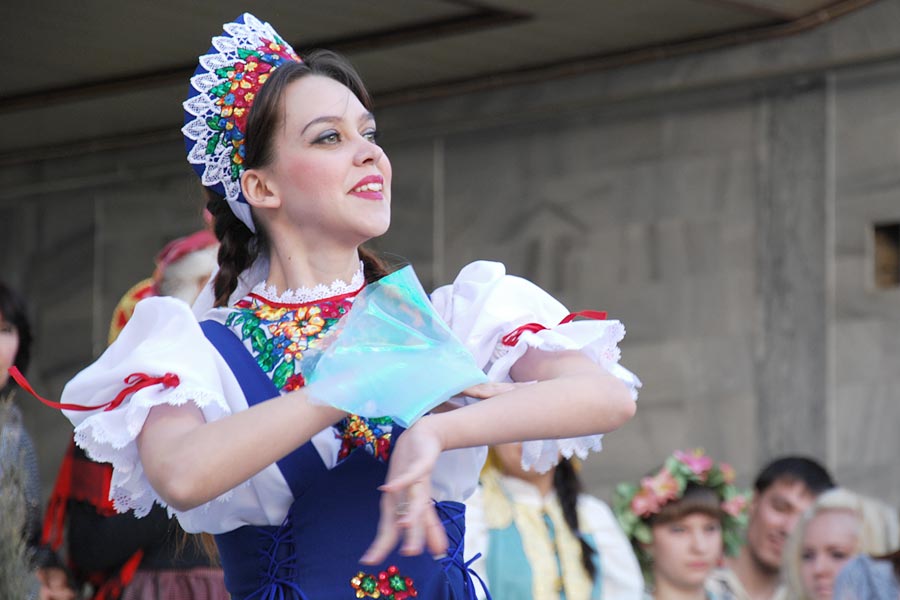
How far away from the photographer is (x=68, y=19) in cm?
664

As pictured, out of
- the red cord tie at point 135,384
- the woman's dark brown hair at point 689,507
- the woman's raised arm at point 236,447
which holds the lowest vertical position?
the woman's dark brown hair at point 689,507

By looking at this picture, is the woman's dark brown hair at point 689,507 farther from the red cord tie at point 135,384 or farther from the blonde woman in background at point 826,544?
the red cord tie at point 135,384

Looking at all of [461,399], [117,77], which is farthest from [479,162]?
[461,399]

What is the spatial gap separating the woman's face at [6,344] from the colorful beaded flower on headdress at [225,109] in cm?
173

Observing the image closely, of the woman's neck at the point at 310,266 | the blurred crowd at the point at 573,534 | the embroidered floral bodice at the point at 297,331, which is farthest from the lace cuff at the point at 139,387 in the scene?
the blurred crowd at the point at 573,534

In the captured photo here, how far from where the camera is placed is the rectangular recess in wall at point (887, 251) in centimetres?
Answer: 671

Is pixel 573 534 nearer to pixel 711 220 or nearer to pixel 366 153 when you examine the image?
pixel 366 153

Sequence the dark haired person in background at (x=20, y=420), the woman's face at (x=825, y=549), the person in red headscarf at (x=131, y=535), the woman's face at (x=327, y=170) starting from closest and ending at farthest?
the woman's face at (x=327, y=170)
the dark haired person in background at (x=20, y=420)
the person in red headscarf at (x=131, y=535)
the woman's face at (x=825, y=549)

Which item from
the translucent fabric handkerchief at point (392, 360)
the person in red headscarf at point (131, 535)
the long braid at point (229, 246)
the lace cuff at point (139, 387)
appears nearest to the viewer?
the translucent fabric handkerchief at point (392, 360)

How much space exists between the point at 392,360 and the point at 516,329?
256mm

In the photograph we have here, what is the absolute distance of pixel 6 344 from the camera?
3.95 metres

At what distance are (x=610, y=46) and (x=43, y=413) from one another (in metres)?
3.77

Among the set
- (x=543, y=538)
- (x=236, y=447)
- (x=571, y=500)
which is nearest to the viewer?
(x=236, y=447)

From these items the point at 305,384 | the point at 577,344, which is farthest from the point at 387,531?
the point at 577,344
